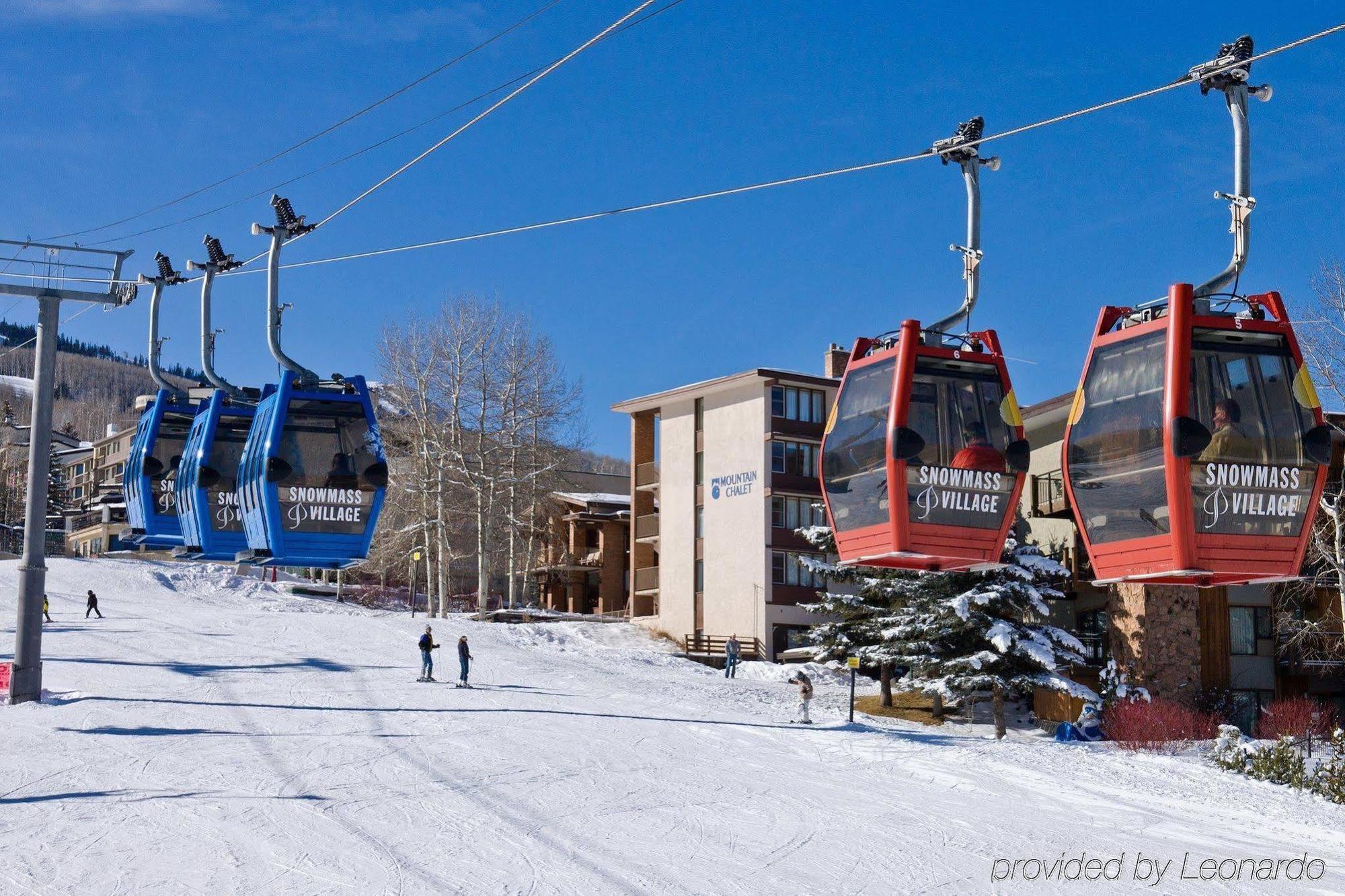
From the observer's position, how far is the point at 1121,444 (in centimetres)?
1403

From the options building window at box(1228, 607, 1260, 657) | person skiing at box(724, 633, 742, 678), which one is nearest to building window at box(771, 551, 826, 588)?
person skiing at box(724, 633, 742, 678)

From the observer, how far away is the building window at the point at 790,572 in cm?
5291

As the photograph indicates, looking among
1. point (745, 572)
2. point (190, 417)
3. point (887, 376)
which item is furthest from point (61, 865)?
point (745, 572)

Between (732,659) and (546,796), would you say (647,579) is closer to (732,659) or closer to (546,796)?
(732,659)

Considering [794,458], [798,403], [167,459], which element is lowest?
[167,459]

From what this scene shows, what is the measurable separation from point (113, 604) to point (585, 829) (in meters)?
44.1

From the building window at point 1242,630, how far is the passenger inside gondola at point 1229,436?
2941 cm

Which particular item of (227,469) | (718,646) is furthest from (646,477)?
(227,469)

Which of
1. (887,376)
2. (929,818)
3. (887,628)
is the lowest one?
(929,818)

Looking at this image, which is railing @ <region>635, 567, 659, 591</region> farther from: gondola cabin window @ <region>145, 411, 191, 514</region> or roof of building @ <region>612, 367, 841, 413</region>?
gondola cabin window @ <region>145, 411, 191, 514</region>

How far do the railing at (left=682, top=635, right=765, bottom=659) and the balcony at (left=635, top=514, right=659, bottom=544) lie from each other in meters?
8.16

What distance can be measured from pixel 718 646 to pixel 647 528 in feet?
32.7

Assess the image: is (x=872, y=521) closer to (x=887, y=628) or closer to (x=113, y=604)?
(x=887, y=628)

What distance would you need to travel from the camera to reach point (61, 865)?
58.0 feet
